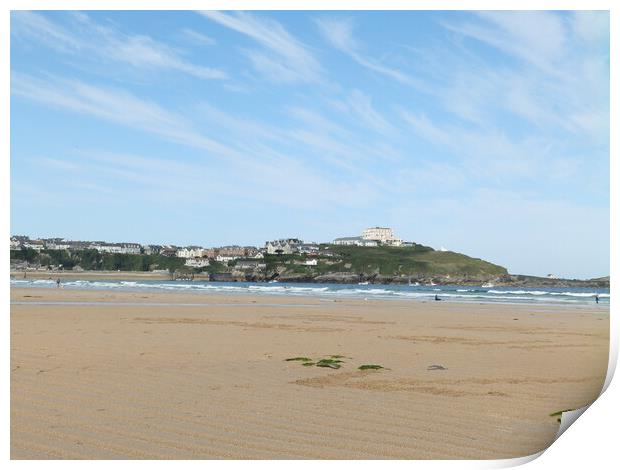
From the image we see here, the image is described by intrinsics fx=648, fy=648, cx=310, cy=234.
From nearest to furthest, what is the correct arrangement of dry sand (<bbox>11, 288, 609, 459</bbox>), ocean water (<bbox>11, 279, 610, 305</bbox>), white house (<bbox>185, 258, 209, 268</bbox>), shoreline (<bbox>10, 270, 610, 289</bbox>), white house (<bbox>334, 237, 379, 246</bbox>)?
dry sand (<bbox>11, 288, 609, 459</bbox>) → ocean water (<bbox>11, 279, 610, 305</bbox>) → shoreline (<bbox>10, 270, 610, 289</bbox>) → white house (<bbox>185, 258, 209, 268</bbox>) → white house (<bbox>334, 237, 379, 246</bbox>)

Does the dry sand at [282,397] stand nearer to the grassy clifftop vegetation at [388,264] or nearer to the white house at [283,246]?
the grassy clifftop vegetation at [388,264]

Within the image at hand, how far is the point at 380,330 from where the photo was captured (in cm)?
1308

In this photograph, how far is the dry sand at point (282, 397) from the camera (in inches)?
147

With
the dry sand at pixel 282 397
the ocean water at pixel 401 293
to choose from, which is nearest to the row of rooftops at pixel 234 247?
the ocean water at pixel 401 293

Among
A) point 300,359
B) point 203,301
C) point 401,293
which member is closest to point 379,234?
point 401,293

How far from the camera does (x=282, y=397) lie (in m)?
5.27

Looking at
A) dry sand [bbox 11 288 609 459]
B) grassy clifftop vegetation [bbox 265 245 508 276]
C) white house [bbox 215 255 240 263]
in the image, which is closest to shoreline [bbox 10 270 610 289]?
grassy clifftop vegetation [bbox 265 245 508 276]

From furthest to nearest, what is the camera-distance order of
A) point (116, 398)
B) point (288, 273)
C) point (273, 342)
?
point (288, 273) → point (273, 342) → point (116, 398)

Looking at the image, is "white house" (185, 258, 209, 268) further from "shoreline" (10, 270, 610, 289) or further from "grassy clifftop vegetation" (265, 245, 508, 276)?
"grassy clifftop vegetation" (265, 245, 508, 276)

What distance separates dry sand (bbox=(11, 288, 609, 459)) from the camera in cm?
372

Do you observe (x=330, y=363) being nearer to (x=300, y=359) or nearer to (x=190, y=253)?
(x=300, y=359)
